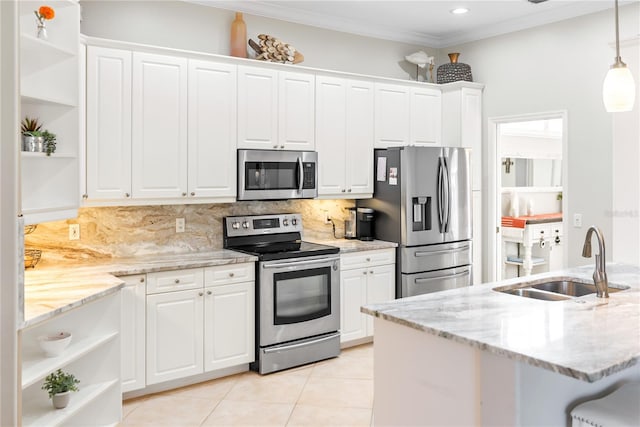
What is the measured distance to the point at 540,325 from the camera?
207 centimetres

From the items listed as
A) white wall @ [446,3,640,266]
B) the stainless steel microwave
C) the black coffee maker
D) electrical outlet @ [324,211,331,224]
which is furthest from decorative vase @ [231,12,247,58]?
white wall @ [446,3,640,266]

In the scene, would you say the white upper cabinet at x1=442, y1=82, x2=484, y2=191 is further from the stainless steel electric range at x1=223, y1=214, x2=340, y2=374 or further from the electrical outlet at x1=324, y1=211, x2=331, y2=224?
the stainless steel electric range at x1=223, y1=214, x2=340, y2=374

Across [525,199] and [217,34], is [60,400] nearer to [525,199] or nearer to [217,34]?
[217,34]

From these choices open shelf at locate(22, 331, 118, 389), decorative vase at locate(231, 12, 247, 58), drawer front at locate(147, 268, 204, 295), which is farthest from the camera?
decorative vase at locate(231, 12, 247, 58)

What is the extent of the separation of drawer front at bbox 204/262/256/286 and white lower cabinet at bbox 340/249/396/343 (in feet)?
2.80

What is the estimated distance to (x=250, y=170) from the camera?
410 centimetres

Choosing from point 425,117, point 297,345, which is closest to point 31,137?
point 297,345

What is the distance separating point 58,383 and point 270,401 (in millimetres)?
1366

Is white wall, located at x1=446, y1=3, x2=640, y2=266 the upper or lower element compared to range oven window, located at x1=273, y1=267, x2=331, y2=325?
upper

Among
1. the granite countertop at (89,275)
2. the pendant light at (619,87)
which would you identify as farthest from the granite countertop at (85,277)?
the pendant light at (619,87)

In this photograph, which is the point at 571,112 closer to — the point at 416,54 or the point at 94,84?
the point at 416,54

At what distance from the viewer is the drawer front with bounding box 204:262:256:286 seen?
3.71m

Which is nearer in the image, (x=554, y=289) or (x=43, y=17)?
(x=43, y=17)

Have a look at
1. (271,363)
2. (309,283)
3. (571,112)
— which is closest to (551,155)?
(571,112)
